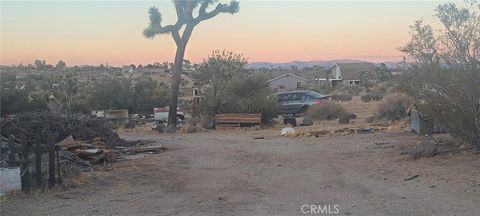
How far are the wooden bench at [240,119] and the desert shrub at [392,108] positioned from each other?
19.5 feet

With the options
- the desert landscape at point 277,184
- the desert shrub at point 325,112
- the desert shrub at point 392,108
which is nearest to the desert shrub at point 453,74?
the desert landscape at point 277,184

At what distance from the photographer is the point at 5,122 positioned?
14.4m

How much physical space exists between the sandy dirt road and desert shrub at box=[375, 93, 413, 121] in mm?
10918

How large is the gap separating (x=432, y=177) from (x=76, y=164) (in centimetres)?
695

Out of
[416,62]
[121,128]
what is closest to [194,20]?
[121,128]

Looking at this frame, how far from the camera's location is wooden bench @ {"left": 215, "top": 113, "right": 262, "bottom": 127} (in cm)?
2411

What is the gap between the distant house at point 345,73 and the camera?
94.0 meters

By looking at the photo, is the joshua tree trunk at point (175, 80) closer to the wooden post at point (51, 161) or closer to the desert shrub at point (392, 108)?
the desert shrub at point (392, 108)

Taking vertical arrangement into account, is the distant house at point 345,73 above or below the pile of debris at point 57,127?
above

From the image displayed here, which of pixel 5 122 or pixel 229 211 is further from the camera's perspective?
pixel 5 122

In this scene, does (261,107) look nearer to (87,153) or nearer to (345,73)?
(87,153)

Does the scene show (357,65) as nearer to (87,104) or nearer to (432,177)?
(87,104)

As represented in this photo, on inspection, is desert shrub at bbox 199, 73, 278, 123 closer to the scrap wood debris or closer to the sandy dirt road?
the scrap wood debris

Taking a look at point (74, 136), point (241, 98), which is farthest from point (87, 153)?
point (241, 98)
